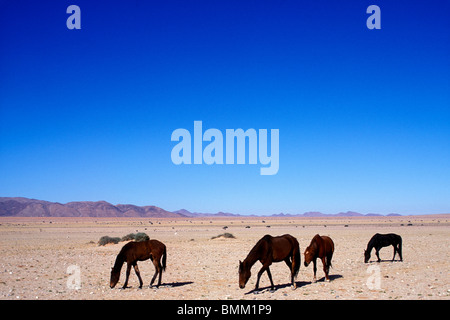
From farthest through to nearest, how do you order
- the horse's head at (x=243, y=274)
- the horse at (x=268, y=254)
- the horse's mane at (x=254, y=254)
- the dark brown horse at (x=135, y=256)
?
the dark brown horse at (x=135, y=256) → the horse's mane at (x=254, y=254) → the horse at (x=268, y=254) → the horse's head at (x=243, y=274)

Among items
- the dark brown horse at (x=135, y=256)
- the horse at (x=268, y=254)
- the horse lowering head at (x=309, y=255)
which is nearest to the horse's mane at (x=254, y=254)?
the horse at (x=268, y=254)

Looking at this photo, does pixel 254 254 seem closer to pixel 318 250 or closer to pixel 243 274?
pixel 243 274

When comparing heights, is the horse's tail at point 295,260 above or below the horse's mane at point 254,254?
below

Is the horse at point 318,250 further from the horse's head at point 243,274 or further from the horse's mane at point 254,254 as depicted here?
the horse's head at point 243,274

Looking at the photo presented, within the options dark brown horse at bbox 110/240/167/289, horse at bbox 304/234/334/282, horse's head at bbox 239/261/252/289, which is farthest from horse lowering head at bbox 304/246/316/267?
dark brown horse at bbox 110/240/167/289

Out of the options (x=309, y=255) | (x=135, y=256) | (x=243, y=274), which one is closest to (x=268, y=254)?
(x=243, y=274)

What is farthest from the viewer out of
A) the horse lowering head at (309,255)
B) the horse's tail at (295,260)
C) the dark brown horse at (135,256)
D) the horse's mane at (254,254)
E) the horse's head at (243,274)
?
the horse lowering head at (309,255)

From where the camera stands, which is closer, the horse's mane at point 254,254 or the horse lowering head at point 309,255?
the horse's mane at point 254,254

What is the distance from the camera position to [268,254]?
12523 millimetres

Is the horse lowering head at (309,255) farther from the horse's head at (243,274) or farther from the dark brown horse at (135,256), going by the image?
the dark brown horse at (135,256)

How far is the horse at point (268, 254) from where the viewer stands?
467 inches

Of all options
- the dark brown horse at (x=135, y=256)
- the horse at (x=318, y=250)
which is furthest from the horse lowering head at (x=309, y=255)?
the dark brown horse at (x=135, y=256)
